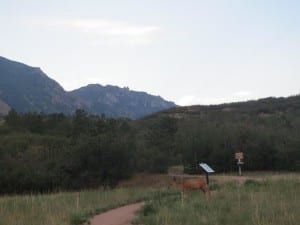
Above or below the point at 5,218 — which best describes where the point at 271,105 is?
above

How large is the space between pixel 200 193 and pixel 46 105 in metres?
129

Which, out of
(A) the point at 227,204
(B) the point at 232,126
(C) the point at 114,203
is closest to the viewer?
(A) the point at 227,204

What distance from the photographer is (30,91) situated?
14938 centimetres

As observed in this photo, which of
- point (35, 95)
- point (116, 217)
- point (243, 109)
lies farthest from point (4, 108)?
point (116, 217)

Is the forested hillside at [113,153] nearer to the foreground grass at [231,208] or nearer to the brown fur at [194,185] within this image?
the brown fur at [194,185]

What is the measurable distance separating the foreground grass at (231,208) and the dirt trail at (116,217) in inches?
17.0

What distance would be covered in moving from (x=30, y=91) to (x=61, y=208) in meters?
135

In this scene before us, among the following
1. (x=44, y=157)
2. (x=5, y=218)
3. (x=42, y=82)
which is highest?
(x=42, y=82)

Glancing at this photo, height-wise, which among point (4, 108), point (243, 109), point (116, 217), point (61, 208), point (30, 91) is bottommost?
point (116, 217)

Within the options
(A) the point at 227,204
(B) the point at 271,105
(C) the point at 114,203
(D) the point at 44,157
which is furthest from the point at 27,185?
(B) the point at 271,105

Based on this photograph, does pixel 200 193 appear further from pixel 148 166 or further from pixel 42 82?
pixel 42 82

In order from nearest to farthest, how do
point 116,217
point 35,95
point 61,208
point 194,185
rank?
point 116,217, point 61,208, point 194,185, point 35,95

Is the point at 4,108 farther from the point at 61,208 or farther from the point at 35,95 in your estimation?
the point at 61,208

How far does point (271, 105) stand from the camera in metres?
92.4
